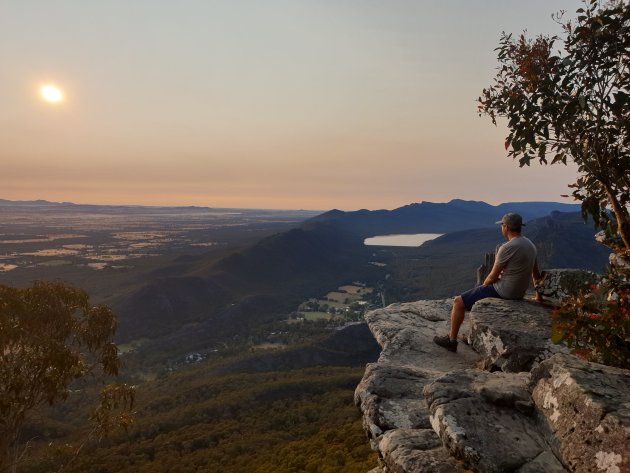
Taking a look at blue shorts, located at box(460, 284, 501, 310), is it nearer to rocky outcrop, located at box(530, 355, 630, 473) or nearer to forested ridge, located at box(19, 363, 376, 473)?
rocky outcrop, located at box(530, 355, 630, 473)

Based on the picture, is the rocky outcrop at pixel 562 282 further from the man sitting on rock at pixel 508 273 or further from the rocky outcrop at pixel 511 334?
the rocky outcrop at pixel 511 334

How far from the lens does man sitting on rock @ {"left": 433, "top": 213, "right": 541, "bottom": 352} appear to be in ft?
33.4

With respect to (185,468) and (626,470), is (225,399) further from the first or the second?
(626,470)

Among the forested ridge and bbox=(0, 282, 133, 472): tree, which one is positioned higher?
bbox=(0, 282, 133, 472): tree

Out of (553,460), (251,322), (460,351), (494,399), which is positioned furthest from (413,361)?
(251,322)

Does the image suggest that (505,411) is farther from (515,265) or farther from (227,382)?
(227,382)

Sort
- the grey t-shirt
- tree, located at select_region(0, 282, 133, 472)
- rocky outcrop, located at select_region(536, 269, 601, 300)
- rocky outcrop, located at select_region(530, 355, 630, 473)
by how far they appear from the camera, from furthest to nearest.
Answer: tree, located at select_region(0, 282, 133, 472)
rocky outcrop, located at select_region(536, 269, 601, 300)
the grey t-shirt
rocky outcrop, located at select_region(530, 355, 630, 473)

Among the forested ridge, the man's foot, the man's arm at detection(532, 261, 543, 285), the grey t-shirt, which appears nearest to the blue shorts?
the grey t-shirt

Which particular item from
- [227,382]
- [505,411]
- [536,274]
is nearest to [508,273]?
[536,274]

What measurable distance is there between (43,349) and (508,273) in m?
22.4

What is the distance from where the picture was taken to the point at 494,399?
660cm

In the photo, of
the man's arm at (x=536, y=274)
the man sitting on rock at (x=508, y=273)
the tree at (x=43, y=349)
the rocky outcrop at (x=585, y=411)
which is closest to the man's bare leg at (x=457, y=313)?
the man sitting on rock at (x=508, y=273)

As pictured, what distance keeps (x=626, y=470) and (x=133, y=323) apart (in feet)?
560

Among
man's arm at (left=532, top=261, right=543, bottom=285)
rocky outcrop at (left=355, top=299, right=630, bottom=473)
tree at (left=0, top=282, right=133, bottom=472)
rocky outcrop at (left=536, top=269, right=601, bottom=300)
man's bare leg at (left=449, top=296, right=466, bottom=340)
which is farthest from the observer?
tree at (left=0, top=282, right=133, bottom=472)
